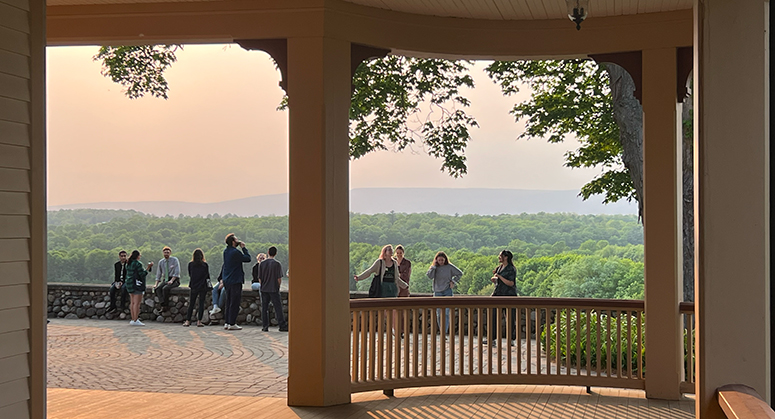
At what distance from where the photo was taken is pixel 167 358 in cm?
961

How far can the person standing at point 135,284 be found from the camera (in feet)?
42.6

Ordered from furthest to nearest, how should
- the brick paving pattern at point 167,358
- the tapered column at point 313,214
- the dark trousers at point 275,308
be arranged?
1. the dark trousers at point 275,308
2. the brick paving pattern at point 167,358
3. the tapered column at point 313,214

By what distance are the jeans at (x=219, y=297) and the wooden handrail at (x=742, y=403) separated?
11867mm

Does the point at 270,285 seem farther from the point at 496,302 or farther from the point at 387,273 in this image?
the point at 496,302

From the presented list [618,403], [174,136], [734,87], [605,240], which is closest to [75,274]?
[174,136]

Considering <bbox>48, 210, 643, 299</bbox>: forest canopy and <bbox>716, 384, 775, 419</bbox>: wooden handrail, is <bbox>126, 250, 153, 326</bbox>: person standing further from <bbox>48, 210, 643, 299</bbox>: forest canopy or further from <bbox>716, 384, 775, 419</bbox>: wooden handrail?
<bbox>48, 210, 643, 299</bbox>: forest canopy

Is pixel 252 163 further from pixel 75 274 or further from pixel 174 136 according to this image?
pixel 75 274

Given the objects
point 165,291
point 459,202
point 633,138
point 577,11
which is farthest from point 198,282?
point 459,202

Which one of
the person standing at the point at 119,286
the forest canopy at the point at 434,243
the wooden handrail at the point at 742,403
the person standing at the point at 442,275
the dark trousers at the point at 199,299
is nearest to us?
the wooden handrail at the point at 742,403

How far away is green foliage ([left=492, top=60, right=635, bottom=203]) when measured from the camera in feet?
39.1

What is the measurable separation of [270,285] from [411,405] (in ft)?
20.5

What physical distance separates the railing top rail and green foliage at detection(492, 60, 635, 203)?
18.0ft

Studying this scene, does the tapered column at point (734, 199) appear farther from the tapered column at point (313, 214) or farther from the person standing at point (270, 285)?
the person standing at point (270, 285)

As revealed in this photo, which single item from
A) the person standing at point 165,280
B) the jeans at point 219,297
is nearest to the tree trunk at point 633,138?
the jeans at point 219,297
